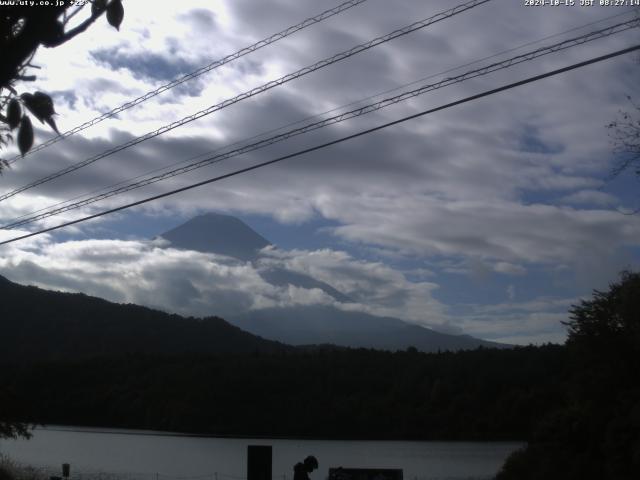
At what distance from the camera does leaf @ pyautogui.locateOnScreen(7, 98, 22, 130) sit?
11.2 ft

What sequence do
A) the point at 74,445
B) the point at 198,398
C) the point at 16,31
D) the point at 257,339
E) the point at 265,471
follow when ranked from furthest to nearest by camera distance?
the point at 257,339 < the point at 198,398 < the point at 74,445 < the point at 265,471 < the point at 16,31

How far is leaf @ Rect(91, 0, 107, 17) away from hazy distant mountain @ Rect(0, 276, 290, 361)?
271 ft

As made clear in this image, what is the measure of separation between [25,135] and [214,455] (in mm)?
59239

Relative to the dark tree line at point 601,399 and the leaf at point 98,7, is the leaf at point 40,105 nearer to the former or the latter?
the leaf at point 98,7

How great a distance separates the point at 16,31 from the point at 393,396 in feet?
250

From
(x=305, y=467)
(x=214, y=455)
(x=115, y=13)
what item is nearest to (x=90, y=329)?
(x=214, y=455)

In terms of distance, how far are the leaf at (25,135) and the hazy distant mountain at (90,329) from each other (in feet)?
272

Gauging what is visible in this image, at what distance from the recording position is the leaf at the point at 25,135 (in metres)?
3.37

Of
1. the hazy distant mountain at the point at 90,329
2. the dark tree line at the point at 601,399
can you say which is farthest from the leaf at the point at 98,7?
the hazy distant mountain at the point at 90,329

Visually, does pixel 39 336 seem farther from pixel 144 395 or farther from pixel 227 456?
pixel 227 456

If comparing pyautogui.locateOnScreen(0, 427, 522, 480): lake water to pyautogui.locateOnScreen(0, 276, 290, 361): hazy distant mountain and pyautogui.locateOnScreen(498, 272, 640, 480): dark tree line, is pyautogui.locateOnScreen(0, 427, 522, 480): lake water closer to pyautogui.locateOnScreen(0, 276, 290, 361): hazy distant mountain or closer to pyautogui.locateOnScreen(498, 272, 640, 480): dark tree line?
pyautogui.locateOnScreen(0, 276, 290, 361): hazy distant mountain

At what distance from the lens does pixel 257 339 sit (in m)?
125

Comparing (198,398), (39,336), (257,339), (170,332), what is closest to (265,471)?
(198,398)

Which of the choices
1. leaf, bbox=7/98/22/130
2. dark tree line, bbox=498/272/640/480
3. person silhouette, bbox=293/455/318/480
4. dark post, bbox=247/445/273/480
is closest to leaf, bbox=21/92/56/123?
leaf, bbox=7/98/22/130
